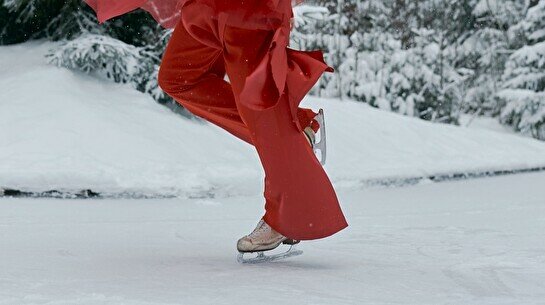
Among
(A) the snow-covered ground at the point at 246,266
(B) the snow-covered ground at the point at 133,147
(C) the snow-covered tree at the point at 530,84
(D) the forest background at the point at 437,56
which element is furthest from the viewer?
(D) the forest background at the point at 437,56

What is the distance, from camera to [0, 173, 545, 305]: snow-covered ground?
1.84 meters

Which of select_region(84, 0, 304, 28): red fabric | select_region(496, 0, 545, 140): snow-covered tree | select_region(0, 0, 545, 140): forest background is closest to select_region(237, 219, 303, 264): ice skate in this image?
select_region(84, 0, 304, 28): red fabric

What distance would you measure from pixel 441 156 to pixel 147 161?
2702mm

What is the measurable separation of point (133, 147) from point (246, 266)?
9.10ft

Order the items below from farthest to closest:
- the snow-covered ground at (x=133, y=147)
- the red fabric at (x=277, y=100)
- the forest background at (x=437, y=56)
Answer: the forest background at (x=437, y=56)
the snow-covered ground at (x=133, y=147)
the red fabric at (x=277, y=100)

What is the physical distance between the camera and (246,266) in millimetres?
2297

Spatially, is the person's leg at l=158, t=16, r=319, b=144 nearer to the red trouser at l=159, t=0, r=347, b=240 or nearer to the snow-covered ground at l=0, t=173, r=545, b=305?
the red trouser at l=159, t=0, r=347, b=240

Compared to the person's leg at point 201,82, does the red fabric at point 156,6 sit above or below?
above

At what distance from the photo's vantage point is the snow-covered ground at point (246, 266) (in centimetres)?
184

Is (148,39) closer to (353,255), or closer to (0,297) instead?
(353,255)

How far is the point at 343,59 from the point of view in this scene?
1358 centimetres

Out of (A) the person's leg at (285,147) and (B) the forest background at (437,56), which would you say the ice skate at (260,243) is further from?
(B) the forest background at (437,56)

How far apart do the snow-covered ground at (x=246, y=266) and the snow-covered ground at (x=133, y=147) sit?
10.3 inches

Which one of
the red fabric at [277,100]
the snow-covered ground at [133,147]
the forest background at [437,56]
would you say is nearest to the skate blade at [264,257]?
the red fabric at [277,100]
